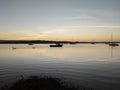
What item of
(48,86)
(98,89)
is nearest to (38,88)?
(48,86)

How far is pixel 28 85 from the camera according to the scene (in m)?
17.2

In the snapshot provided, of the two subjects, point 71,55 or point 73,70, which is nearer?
point 73,70

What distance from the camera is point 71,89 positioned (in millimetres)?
17000

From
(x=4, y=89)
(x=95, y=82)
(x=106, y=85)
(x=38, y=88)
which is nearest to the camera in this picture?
(x=38, y=88)

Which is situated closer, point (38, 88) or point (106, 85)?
point (38, 88)

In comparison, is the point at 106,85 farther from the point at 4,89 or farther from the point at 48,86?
the point at 4,89

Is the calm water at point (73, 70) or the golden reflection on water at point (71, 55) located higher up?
the calm water at point (73, 70)

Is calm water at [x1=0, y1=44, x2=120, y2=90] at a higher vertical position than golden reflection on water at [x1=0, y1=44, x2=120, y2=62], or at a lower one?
higher

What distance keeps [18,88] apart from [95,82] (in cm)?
1027

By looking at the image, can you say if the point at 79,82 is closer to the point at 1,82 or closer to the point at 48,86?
the point at 48,86

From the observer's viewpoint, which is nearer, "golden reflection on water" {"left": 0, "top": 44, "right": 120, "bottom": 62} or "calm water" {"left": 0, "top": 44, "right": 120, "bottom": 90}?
"calm water" {"left": 0, "top": 44, "right": 120, "bottom": 90}

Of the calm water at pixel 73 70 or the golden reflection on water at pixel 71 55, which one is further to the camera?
the golden reflection on water at pixel 71 55

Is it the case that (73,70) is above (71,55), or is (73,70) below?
above

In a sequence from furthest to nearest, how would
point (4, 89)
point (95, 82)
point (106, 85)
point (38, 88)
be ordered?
point (95, 82), point (106, 85), point (4, 89), point (38, 88)
